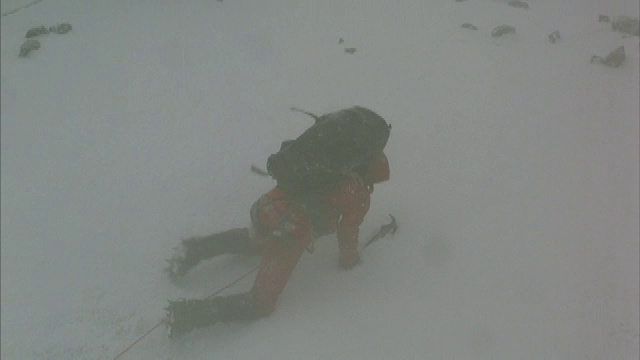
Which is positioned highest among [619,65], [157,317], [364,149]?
[364,149]

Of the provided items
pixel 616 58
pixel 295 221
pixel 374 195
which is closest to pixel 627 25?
pixel 616 58

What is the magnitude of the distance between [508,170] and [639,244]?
1.34 metres

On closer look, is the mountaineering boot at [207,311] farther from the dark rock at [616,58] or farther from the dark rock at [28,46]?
the dark rock at [616,58]

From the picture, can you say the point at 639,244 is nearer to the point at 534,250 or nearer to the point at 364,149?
the point at 534,250

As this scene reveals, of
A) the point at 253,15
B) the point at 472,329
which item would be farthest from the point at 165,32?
the point at 472,329

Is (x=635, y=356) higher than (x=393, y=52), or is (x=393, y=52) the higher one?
(x=393, y=52)

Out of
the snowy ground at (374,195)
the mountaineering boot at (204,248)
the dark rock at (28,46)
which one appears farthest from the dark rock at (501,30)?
the dark rock at (28,46)

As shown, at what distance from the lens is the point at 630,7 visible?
7.93m

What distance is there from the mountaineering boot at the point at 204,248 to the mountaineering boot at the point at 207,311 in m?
0.53

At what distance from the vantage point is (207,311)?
11.6ft

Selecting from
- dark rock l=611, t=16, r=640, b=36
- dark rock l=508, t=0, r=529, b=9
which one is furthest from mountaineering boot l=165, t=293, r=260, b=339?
dark rock l=508, t=0, r=529, b=9

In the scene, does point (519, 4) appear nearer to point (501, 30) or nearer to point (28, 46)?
point (501, 30)

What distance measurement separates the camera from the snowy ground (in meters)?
3.72

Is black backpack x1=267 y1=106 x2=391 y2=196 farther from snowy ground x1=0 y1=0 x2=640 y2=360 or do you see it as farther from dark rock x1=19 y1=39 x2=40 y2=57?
dark rock x1=19 y1=39 x2=40 y2=57
